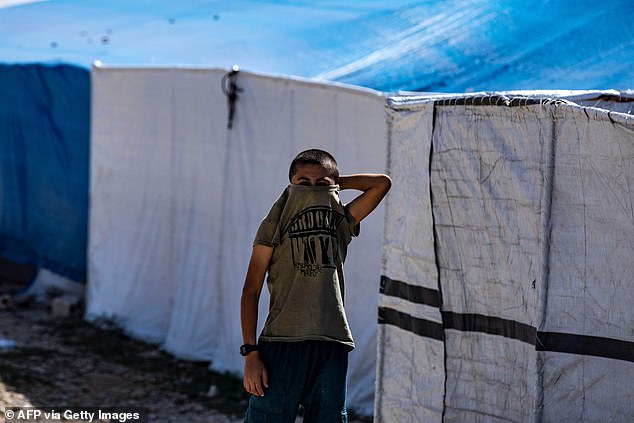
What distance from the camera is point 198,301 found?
7918 mm

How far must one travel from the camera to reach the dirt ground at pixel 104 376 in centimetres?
678

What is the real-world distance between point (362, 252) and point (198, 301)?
199cm

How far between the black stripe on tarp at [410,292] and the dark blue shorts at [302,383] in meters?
0.90

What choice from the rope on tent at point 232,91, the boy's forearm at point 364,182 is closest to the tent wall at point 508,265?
the boy's forearm at point 364,182

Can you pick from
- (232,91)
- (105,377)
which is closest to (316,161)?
(232,91)

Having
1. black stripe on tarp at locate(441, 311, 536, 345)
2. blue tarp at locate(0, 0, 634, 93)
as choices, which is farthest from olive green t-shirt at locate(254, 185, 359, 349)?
blue tarp at locate(0, 0, 634, 93)

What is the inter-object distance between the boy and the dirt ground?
2.74 metres

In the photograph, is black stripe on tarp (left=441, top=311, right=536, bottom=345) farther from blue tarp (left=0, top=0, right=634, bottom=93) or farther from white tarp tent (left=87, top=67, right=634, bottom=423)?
blue tarp (left=0, top=0, right=634, bottom=93)

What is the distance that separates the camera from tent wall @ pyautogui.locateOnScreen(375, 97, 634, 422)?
389cm

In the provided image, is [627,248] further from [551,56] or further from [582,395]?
[551,56]

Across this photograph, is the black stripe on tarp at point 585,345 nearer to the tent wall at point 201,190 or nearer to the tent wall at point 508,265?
the tent wall at point 508,265

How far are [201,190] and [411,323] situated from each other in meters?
3.58

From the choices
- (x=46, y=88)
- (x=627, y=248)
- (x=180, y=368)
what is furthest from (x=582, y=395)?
(x=46, y=88)

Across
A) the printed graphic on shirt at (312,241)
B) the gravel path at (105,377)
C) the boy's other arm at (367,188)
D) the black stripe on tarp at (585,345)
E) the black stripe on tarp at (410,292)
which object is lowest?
the gravel path at (105,377)
